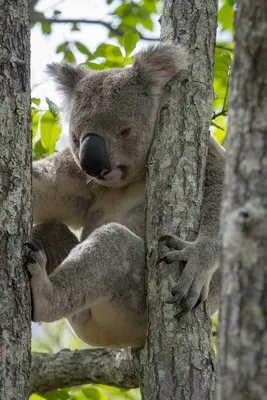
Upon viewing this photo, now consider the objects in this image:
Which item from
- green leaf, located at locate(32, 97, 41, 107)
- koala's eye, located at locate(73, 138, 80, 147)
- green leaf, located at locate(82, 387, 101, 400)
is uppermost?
green leaf, located at locate(32, 97, 41, 107)

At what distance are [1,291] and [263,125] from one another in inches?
64.5

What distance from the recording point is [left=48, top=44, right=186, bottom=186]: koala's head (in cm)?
408

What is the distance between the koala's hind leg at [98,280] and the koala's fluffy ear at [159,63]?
3.36ft

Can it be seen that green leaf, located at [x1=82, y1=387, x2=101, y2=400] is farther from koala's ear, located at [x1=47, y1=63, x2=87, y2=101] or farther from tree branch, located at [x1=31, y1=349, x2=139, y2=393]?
koala's ear, located at [x1=47, y1=63, x2=87, y2=101]

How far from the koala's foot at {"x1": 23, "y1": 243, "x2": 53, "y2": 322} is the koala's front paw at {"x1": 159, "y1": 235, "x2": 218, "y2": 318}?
1.94 feet

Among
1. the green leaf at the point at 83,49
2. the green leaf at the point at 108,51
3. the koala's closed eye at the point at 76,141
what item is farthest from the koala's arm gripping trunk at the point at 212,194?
the green leaf at the point at 83,49

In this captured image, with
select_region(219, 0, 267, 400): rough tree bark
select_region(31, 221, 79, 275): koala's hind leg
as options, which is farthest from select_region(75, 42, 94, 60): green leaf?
select_region(219, 0, 267, 400): rough tree bark

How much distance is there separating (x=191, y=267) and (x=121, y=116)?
1.18 meters

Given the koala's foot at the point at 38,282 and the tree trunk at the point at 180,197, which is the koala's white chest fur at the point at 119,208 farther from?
the koala's foot at the point at 38,282

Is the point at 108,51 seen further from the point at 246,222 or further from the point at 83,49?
the point at 246,222

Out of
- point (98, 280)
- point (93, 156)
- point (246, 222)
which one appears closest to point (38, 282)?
point (98, 280)

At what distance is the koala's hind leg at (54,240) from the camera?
175 inches

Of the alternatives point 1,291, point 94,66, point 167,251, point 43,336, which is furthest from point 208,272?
point 43,336

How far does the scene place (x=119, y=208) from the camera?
177 inches
